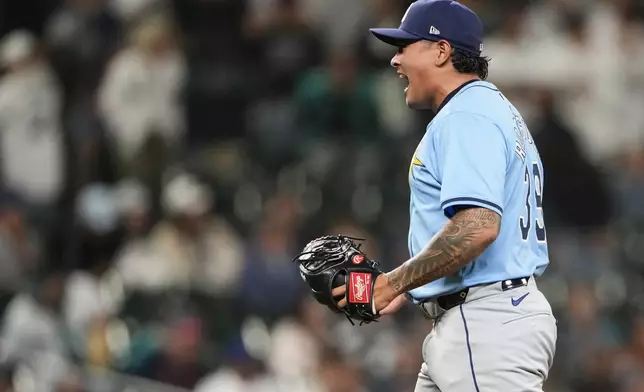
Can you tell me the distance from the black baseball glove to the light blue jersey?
8.1 inches

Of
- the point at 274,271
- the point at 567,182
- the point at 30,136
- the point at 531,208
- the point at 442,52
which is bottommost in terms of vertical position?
the point at 274,271

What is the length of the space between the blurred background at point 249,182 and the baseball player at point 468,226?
14.7ft

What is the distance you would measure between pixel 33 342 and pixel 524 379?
18.3ft

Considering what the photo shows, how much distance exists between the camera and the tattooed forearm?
3646 mm

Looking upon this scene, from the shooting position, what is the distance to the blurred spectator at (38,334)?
27.6 ft

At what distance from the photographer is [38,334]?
8.66 m

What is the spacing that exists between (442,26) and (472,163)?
557mm

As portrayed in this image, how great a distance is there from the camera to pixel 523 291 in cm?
389

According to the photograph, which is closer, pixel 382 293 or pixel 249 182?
pixel 382 293

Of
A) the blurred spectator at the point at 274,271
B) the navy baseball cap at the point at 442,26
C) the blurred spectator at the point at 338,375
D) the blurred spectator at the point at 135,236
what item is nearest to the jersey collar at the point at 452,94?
the navy baseball cap at the point at 442,26

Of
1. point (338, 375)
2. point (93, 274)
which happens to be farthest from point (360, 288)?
point (93, 274)

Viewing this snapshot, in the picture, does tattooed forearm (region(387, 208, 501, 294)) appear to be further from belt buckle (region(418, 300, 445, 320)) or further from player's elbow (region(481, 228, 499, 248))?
belt buckle (region(418, 300, 445, 320))

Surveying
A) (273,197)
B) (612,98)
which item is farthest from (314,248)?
→ (612,98)

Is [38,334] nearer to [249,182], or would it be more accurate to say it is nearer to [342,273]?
[249,182]
